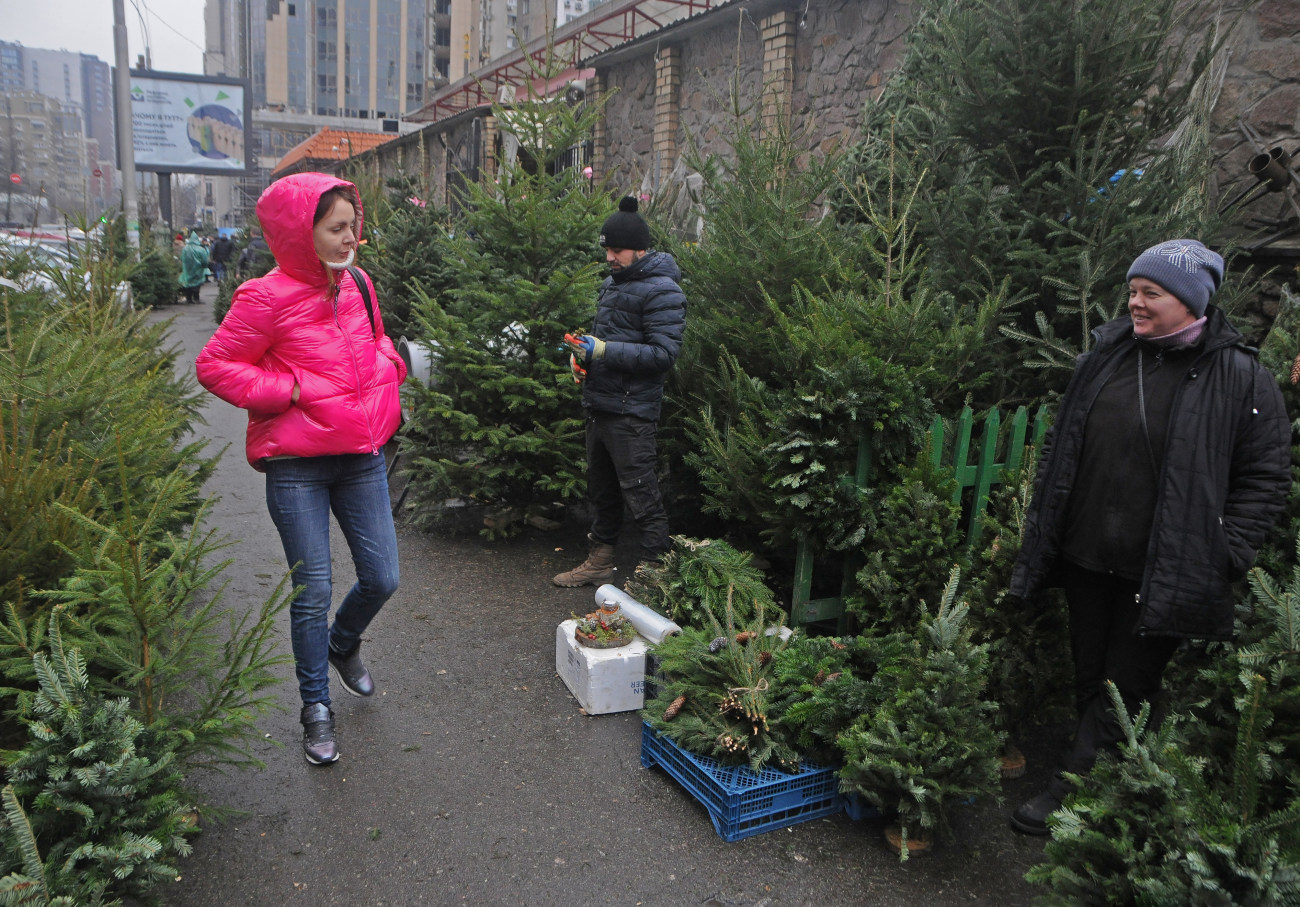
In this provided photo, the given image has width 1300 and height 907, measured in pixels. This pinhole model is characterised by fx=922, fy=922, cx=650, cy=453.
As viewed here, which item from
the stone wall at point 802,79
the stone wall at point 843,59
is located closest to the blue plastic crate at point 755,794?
the stone wall at point 802,79

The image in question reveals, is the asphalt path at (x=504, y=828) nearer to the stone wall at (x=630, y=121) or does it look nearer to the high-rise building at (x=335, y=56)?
the stone wall at (x=630, y=121)

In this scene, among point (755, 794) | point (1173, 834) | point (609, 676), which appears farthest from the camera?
point (609, 676)

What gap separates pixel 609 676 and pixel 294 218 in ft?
7.08

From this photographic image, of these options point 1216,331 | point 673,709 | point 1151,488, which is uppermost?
point 1216,331

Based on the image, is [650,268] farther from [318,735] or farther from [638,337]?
[318,735]

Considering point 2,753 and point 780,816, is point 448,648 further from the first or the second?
point 2,753

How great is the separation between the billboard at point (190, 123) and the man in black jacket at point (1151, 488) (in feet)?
106

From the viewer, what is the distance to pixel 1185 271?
271 cm

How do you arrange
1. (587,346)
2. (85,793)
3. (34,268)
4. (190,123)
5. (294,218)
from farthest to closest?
(190,123)
(34,268)
(587,346)
(294,218)
(85,793)

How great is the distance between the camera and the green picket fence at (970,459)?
12.1 feet

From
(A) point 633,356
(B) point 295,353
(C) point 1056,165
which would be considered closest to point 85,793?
(B) point 295,353

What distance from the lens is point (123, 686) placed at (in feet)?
8.35

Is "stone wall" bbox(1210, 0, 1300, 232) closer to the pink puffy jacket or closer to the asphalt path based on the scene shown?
the asphalt path

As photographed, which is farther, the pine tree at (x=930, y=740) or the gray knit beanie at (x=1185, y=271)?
the pine tree at (x=930, y=740)
